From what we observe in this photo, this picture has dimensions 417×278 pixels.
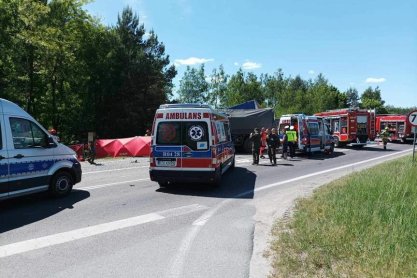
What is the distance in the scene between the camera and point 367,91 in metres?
134

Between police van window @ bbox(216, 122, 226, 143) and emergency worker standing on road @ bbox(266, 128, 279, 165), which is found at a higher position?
police van window @ bbox(216, 122, 226, 143)

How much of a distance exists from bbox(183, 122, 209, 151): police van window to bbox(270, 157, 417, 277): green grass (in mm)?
3274

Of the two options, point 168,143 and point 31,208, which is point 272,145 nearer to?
point 168,143

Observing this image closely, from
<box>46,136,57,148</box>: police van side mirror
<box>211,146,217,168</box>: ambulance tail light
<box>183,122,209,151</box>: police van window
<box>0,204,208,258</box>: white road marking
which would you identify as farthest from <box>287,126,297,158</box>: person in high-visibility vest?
<box>46,136,57,148</box>: police van side mirror

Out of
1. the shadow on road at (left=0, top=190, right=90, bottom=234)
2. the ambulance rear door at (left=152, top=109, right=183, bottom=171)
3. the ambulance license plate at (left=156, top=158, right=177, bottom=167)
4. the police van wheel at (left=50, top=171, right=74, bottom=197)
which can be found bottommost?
the shadow on road at (left=0, top=190, right=90, bottom=234)

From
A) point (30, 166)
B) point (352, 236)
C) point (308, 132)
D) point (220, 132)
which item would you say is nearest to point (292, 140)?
point (308, 132)

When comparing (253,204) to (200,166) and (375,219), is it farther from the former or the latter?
(375,219)

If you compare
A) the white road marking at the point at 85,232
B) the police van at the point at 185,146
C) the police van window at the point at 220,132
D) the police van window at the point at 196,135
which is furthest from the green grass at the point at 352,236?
the police van window at the point at 220,132

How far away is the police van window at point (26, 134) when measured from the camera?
8.00m

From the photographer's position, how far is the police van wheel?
29.4ft

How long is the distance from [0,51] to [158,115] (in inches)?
849

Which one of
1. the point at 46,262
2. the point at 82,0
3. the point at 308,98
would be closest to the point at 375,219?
the point at 46,262

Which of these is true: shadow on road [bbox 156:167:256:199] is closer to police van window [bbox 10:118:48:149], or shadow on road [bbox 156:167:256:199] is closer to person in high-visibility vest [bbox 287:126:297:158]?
police van window [bbox 10:118:48:149]

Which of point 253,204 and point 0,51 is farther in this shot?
point 0,51
